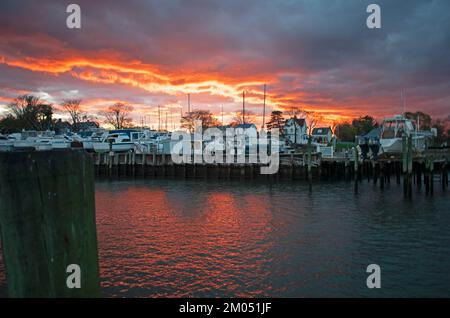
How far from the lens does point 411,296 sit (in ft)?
29.9

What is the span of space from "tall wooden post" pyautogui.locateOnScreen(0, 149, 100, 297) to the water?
6.35 metres

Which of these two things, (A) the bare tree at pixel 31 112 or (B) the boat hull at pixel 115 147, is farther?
(A) the bare tree at pixel 31 112

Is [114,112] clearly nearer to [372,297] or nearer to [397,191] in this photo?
[397,191]

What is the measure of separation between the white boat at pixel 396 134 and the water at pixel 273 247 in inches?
430

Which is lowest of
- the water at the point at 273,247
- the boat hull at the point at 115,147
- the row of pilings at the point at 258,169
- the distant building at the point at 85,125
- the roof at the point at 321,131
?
the water at the point at 273,247

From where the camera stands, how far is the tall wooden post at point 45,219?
3023mm

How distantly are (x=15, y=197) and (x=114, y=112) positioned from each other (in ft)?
383

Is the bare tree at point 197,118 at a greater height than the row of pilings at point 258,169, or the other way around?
the bare tree at point 197,118

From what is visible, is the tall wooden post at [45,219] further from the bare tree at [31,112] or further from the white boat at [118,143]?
the bare tree at [31,112]

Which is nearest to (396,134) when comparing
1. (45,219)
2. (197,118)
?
(45,219)

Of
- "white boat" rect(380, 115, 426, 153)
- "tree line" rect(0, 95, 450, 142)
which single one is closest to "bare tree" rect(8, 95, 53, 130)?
"tree line" rect(0, 95, 450, 142)

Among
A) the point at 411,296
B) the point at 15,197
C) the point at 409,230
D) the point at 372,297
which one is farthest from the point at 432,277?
the point at 15,197

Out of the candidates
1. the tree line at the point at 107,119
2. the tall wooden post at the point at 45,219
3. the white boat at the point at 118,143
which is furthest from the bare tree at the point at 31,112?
the tall wooden post at the point at 45,219

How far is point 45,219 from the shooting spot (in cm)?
314
